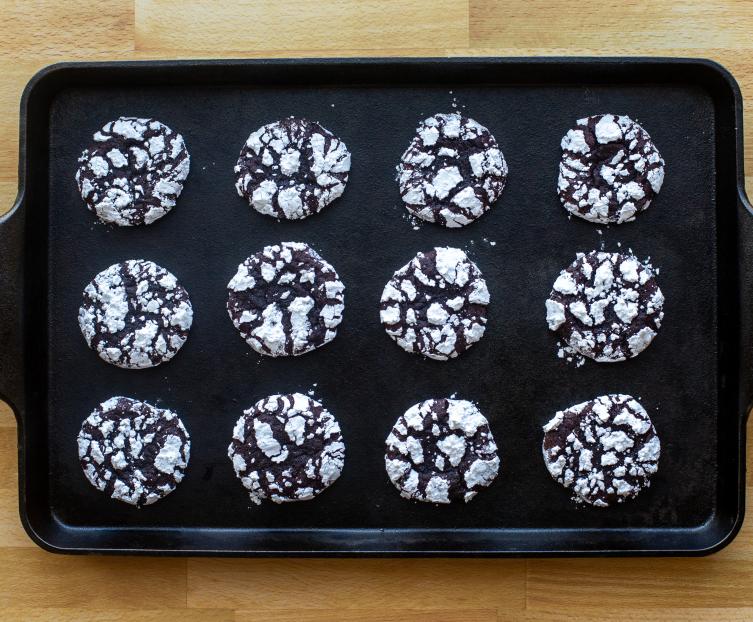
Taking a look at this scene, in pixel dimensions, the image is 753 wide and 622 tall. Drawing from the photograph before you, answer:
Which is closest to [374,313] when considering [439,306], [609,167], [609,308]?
[439,306]

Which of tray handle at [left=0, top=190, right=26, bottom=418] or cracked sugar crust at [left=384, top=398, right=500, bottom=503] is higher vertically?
tray handle at [left=0, top=190, right=26, bottom=418]

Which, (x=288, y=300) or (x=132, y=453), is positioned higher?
(x=288, y=300)

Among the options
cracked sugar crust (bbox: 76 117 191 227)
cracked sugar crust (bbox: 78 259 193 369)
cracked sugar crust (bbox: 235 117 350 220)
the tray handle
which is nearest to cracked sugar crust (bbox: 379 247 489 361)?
cracked sugar crust (bbox: 235 117 350 220)

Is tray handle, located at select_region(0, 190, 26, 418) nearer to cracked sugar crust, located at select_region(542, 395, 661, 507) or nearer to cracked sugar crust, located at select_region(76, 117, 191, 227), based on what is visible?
cracked sugar crust, located at select_region(76, 117, 191, 227)

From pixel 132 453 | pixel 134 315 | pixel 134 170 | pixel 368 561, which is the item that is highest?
pixel 134 170

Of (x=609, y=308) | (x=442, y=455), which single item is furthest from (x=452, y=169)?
(x=442, y=455)

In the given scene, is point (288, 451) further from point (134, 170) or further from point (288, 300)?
point (134, 170)

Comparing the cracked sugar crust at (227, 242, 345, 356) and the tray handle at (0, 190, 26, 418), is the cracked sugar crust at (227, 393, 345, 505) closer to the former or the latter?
the cracked sugar crust at (227, 242, 345, 356)
